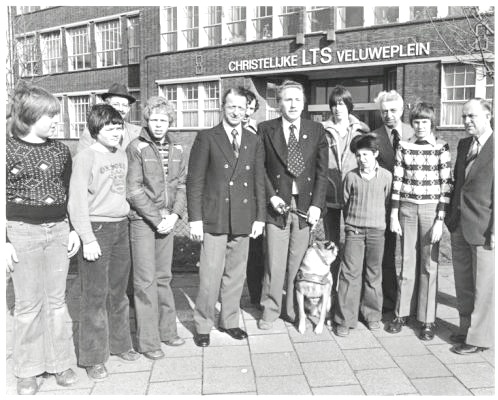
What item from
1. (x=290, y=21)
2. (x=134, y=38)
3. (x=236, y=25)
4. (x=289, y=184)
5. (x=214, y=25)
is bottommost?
(x=289, y=184)

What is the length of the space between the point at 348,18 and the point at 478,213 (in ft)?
63.0

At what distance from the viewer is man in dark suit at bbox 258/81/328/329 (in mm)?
4816

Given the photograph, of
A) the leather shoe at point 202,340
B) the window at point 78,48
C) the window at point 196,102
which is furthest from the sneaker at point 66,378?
the window at point 78,48

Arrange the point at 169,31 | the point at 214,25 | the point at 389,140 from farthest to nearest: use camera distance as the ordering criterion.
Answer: the point at 169,31, the point at 214,25, the point at 389,140

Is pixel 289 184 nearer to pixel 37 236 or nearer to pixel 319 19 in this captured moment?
pixel 37 236

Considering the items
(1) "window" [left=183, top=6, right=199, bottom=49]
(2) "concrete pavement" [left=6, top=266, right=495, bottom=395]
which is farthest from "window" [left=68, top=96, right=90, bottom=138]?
(2) "concrete pavement" [left=6, top=266, right=495, bottom=395]

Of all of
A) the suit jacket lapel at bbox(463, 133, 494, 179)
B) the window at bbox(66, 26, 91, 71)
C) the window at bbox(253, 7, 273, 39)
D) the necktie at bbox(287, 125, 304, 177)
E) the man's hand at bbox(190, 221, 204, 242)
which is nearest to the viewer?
the suit jacket lapel at bbox(463, 133, 494, 179)

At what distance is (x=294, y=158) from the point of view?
482 cm

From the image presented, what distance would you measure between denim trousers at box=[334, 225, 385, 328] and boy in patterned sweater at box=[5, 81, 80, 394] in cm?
245

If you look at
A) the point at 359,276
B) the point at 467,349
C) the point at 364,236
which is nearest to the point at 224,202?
the point at 364,236

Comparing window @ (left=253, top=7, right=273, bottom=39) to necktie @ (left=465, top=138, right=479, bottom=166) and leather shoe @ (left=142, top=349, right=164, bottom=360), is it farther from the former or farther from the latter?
leather shoe @ (left=142, top=349, right=164, bottom=360)

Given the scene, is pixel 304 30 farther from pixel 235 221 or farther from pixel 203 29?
pixel 235 221

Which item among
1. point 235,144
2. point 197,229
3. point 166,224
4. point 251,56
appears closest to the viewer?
point 166,224

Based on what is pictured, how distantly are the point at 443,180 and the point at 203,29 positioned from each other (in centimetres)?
2285
